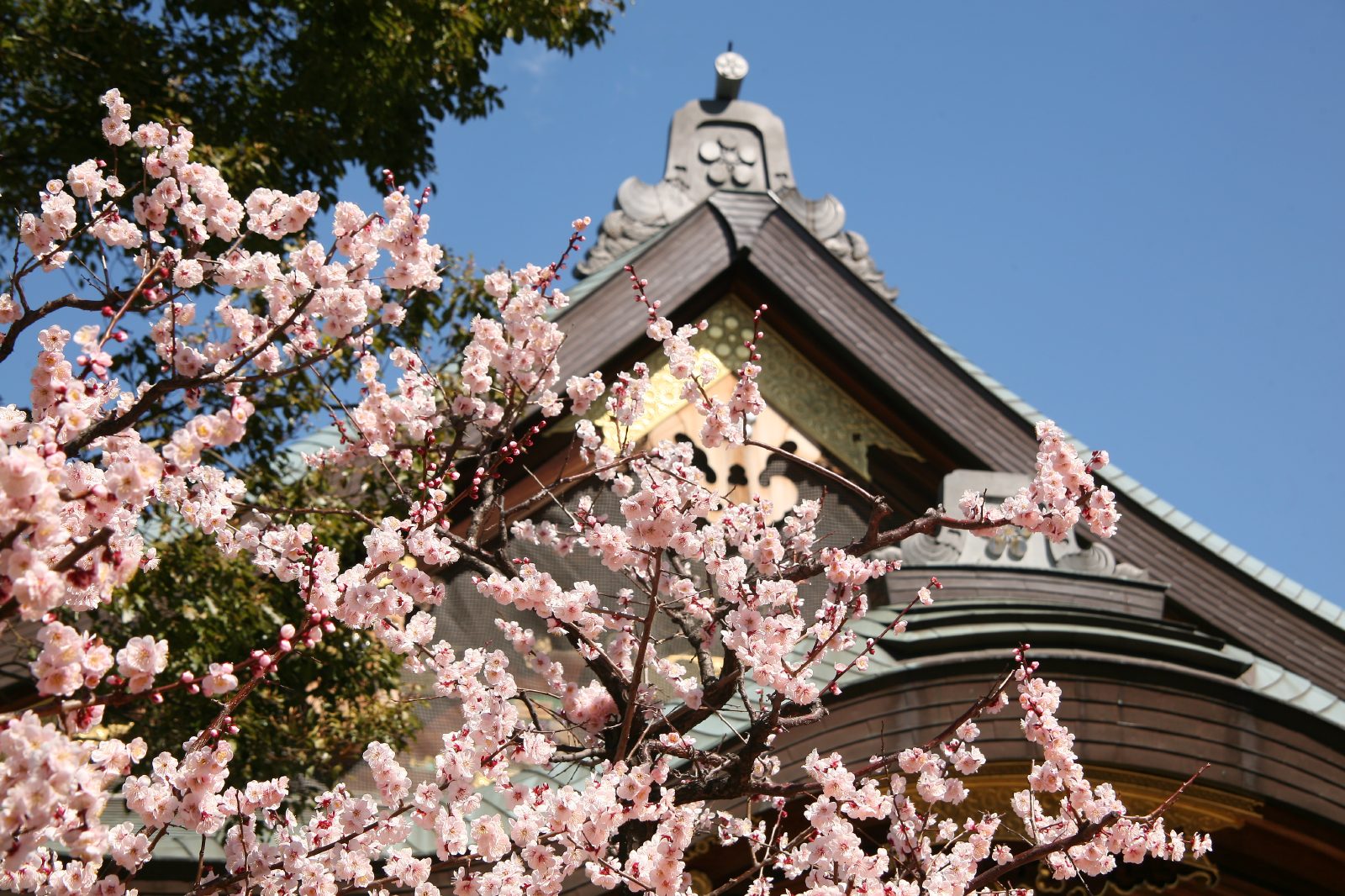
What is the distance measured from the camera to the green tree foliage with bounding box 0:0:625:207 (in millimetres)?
8000

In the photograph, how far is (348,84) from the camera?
8508 millimetres

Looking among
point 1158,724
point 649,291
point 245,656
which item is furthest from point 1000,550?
point 245,656

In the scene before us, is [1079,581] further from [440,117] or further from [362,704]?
[440,117]

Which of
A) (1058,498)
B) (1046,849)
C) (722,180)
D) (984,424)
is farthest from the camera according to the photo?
(722,180)

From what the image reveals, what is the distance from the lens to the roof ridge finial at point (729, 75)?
37.7ft

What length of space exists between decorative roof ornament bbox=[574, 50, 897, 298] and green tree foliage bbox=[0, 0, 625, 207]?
5.25 feet

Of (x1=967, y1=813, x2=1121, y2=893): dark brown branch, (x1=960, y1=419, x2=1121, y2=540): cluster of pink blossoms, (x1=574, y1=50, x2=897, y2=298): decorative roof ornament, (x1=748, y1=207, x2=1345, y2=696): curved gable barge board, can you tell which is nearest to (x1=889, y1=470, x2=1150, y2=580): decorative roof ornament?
(x1=748, y1=207, x2=1345, y2=696): curved gable barge board

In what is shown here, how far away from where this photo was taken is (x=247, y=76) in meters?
8.66

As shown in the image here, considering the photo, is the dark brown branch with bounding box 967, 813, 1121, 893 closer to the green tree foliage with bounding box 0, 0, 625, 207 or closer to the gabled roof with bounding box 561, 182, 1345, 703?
the gabled roof with bounding box 561, 182, 1345, 703

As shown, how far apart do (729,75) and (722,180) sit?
1.11 metres

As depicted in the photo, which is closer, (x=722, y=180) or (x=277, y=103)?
(x=277, y=103)

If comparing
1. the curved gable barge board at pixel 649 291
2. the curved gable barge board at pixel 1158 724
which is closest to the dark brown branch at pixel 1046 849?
the curved gable barge board at pixel 1158 724

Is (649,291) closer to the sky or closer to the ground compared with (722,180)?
closer to the ground

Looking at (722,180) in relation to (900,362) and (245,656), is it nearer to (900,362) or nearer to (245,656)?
(900,362)
